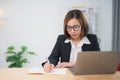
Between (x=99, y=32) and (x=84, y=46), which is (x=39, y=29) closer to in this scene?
(x=99, y=32)

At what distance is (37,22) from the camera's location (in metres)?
4.33

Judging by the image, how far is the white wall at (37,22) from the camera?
14.1 ft

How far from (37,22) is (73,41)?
2160mm

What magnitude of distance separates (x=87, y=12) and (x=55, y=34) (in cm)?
81

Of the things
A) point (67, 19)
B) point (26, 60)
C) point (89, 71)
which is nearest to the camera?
point (89, 71)

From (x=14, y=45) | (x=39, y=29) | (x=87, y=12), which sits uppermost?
(x=87, y=12)

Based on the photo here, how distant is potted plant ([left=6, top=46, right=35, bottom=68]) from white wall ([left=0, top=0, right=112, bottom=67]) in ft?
0.51

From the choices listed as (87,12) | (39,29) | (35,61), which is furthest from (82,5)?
(35,61)

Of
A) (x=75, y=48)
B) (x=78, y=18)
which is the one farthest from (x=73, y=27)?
(x=75, y=48)

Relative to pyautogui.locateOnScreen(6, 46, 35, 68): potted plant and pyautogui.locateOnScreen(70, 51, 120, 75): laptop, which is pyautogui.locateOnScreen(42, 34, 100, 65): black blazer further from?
pyautogui.locateOnScreen(6, 46, 35, 68): potted plant

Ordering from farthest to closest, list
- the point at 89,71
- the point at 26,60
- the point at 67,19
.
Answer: the point at 26,60, the point at 67,19, the point at 89,71

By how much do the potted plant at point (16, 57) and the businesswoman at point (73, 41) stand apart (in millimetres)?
1932

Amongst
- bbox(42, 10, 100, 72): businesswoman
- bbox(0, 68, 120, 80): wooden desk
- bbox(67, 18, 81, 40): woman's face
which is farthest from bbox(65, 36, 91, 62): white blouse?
bbox(0, 68, 120, 80): wooden desk

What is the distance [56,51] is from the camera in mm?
2322
